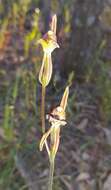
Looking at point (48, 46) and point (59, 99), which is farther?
point (59, 99)

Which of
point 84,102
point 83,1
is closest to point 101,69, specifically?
point 84,102

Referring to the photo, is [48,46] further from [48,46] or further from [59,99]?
[59,99]

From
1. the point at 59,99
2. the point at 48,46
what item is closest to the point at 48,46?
the point at 48,46

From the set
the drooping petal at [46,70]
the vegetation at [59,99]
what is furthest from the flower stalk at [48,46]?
the vegetation at [59,99]

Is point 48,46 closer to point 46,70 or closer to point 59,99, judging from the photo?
point 46,70

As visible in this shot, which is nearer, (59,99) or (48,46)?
(48,46)

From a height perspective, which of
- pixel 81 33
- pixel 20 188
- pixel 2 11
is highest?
pixel 2 11

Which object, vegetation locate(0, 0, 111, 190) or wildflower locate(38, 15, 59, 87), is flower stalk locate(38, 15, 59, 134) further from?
vegetation locate(0, 0, 111, 190)

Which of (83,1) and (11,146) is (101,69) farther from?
(11,146)

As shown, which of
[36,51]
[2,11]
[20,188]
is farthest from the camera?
[2,11]

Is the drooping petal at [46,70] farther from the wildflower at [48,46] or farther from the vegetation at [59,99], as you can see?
the vegetation at [59,99]

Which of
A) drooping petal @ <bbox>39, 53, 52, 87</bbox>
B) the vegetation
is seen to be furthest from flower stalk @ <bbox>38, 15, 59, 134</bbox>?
the vegetation
